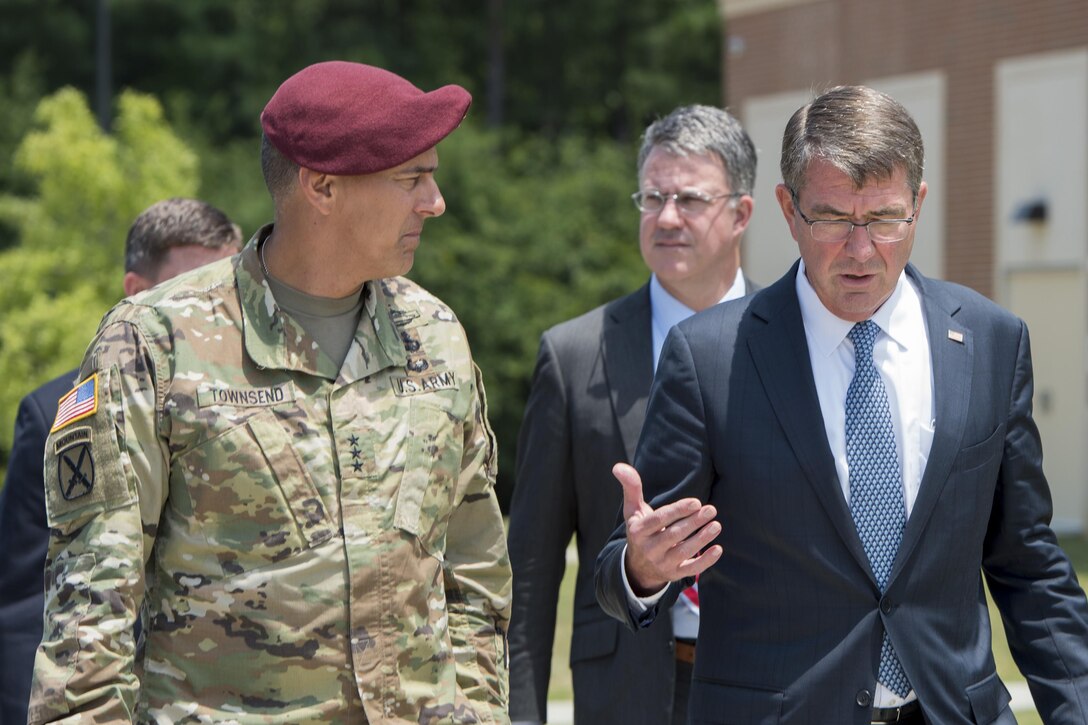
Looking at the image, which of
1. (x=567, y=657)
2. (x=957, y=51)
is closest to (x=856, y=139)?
(x=567, y=657)

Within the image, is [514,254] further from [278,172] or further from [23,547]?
[278,172]

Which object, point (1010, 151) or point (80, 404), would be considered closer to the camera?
point (80, 404)

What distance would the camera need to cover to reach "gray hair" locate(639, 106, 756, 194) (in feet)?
14.4

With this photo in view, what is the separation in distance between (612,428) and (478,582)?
1.11 meters

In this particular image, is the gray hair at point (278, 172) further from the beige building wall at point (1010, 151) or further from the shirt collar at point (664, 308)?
the beige building wall at point (1010, 151)

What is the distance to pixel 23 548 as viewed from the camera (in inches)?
151

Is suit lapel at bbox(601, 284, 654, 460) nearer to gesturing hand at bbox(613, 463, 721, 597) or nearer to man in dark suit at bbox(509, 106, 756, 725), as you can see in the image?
man in dark suit at bbox(509, 106, 756, 725)

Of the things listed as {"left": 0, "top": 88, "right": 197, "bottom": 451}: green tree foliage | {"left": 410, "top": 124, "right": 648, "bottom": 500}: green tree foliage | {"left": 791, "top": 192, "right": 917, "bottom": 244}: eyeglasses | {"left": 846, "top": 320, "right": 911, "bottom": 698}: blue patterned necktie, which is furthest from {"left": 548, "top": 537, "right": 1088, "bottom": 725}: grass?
{"left": 410, "top": 124, "right": 648, "bottom": 500}: green tree foliage

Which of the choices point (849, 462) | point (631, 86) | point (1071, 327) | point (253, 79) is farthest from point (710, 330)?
point (631, 86)

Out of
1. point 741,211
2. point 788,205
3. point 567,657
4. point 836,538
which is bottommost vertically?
point 567,657

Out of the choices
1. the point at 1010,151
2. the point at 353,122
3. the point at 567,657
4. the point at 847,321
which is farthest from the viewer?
the point at 1010,151

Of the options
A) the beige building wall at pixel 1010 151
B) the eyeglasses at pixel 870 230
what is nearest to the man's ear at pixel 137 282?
the eyeglasses at pixel 870 230

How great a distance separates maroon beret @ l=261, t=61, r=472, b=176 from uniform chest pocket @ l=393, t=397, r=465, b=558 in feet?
1.63

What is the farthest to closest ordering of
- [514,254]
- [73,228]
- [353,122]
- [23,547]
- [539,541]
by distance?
1. [514,254]
2. [73,228]
3. [539,541]
4. [23,547]
5. [353,122]
